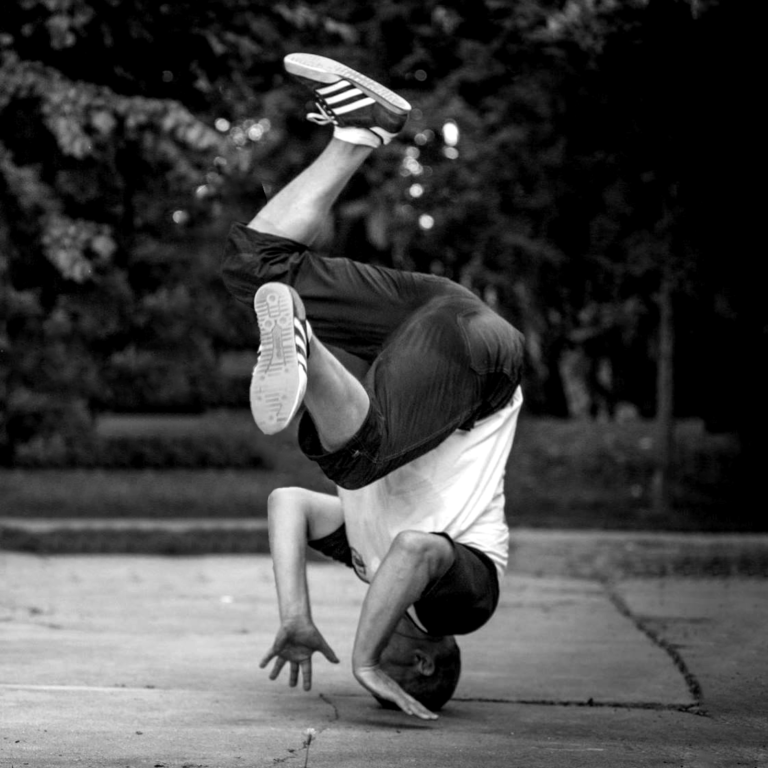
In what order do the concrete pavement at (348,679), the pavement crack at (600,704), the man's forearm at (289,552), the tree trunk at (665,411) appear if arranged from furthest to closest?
the tree trunk at (665,411) → the pavement crack at (600,704) → the man's forearm at (289,552) → the concrete pavement at (348,679)

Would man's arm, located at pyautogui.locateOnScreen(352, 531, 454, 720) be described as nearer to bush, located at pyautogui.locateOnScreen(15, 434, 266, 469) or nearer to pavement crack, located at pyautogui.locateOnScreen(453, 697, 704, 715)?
pavement crack, located at pyautogui.locateOnScreen(453, 697, 704, 715)

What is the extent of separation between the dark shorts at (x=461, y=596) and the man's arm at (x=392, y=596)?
0.25 ft

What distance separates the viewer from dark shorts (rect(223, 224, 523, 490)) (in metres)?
4.28

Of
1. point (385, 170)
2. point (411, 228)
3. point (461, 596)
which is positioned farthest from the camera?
point (385, 170)

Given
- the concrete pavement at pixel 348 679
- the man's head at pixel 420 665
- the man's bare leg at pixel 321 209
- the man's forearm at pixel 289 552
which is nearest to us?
the concrete pavement at pixel 348 679

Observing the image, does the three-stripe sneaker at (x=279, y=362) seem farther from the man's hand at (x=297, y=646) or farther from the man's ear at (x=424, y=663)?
the man's ear at (x=424, y=663)

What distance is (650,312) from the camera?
15297 mm

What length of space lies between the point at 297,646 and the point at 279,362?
114 centimetres

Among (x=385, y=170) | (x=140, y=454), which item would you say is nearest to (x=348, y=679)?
(x=385, y=170)

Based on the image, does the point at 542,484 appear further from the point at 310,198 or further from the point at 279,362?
the point at 279,362

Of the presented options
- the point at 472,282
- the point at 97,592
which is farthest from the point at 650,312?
the point at 97,592

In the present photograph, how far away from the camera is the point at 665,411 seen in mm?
14555

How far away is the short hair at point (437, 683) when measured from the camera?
451 cm

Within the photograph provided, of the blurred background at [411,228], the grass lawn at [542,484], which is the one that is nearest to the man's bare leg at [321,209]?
the blurred background at [411,228]
